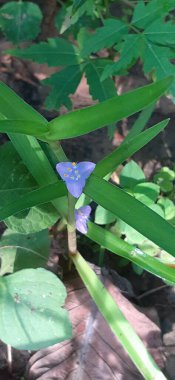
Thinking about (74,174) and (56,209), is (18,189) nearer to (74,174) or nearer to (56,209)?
(56,209)

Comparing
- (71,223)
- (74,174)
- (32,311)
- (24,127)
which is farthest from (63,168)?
(32,311)

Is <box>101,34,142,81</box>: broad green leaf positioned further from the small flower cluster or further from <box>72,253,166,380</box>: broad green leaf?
<box>72,253,166,380</box>: broad green leaf

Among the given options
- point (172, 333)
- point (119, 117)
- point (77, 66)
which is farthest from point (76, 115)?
point (172, 333)

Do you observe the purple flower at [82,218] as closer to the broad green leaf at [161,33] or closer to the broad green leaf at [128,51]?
the broad green leaf at [128,51]

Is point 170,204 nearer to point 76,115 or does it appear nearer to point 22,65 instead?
point 76,115

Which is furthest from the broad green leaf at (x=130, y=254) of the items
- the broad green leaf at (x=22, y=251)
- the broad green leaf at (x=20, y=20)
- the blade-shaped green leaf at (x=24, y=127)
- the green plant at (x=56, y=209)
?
the broad green leaf at (x=20, y=20)

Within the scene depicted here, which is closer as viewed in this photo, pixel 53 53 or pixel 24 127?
pixel 24 127
